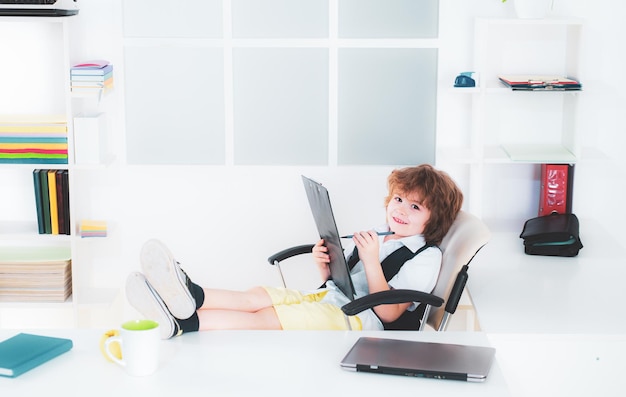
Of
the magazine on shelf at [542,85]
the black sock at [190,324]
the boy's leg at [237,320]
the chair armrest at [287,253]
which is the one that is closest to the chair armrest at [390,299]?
the boy's leg at [237,320]

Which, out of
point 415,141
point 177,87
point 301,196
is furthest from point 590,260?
point 177,87

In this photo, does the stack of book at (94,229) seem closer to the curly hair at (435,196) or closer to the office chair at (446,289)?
the curly hair at (435,196)

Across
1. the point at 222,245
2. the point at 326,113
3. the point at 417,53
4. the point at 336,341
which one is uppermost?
the point at 417,53

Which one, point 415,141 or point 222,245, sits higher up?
point 415,141

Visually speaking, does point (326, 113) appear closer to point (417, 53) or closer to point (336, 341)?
point (417, 53)

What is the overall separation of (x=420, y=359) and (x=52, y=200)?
2490 mm

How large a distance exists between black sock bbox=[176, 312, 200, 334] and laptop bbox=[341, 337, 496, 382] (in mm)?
457

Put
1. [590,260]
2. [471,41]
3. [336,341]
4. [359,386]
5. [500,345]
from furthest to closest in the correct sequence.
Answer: [471,41] < [590,260] < [500,345] < [336,341] < [359,386]

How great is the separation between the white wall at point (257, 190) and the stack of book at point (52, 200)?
8.2 inches

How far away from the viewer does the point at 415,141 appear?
4277mm

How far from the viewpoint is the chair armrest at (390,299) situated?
279cm

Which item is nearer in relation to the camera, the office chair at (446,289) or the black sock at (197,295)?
the black sock at (197,295)

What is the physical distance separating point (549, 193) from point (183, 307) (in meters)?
2.26

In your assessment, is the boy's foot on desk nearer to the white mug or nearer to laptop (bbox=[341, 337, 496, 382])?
the white mug
